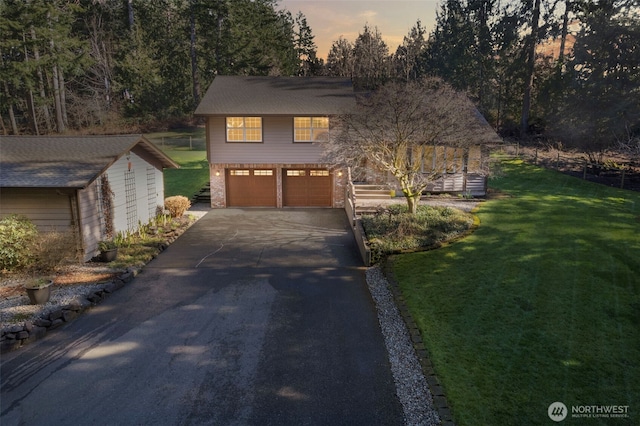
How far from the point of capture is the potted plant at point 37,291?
33.9ft

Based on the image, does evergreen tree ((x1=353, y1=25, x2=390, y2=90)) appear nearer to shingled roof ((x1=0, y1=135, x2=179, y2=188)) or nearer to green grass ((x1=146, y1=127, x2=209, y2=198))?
green grass ((x1=146, y1=127, x2=209, y2=198))

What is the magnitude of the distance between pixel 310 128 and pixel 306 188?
11.8ft

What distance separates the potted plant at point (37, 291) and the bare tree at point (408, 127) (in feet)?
41.1

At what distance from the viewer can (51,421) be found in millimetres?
6523

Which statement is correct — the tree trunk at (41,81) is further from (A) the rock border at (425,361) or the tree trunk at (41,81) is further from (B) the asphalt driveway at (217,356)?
(A) the rock border at (425,361)

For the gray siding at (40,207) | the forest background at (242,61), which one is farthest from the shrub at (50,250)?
the forest background at (242,61)

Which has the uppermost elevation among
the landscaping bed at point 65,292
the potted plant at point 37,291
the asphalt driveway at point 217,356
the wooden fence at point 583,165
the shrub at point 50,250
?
the wooden fence at point 583,165

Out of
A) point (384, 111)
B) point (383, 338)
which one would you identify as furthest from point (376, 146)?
point (383, 338)

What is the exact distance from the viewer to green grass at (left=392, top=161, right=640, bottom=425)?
271 inches

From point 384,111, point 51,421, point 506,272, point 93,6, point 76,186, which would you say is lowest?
point 51,421

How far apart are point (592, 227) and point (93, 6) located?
54774 mm

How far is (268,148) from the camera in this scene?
23453 millimetres

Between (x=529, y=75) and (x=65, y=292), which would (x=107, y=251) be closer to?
(x=65, y=292)

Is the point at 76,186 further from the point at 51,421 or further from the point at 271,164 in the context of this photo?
the point at 271,164
